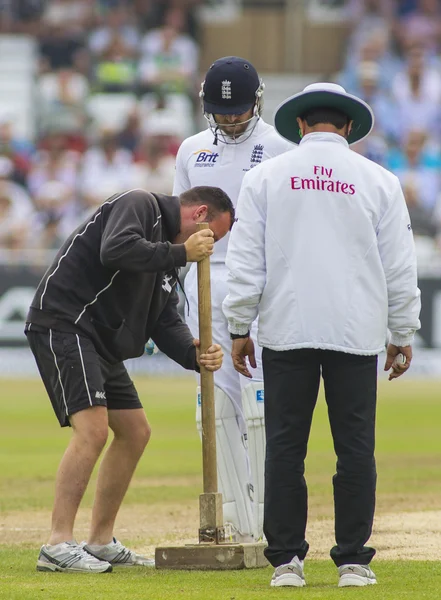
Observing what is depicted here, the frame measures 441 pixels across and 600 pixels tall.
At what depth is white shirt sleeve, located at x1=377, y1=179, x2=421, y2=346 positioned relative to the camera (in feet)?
19.0

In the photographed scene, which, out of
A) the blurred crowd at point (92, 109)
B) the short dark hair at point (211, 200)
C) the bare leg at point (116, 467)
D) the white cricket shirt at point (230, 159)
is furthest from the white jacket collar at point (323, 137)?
the blurred crowd at point (92, 109)

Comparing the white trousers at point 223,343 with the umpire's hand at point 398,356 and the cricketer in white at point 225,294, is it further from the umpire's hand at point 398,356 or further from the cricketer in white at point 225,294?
the umpire's hand at point 398,356

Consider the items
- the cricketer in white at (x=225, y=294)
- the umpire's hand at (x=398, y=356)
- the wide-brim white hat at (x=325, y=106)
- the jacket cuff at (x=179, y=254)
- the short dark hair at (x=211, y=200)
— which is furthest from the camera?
the cricketer in white at (x=225, y=294)

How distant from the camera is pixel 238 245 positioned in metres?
5.82

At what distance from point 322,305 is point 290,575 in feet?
3.92

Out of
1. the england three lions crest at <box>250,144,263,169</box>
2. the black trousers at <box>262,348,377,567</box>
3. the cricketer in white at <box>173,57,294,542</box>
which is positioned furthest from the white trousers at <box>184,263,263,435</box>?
the black trousers at <box>262,348,377,567</box>

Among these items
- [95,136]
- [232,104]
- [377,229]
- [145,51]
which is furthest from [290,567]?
[145,51]

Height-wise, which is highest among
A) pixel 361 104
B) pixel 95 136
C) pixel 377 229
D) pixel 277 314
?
pixel 361 104

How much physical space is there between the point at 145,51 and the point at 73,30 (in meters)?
2.02

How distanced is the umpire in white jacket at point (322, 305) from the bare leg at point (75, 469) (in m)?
1.06

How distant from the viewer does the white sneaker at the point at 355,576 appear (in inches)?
226

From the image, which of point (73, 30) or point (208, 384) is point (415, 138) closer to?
point (73, 30)

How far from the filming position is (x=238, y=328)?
19.5ft

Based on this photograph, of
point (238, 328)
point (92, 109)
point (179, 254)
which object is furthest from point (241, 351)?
point (92, 109)
